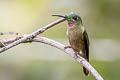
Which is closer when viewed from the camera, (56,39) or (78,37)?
(78,37)

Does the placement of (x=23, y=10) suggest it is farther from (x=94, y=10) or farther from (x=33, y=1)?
(x=94, y=10)

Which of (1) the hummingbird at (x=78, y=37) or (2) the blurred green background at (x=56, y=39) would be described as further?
(2) the blurred green background at (x=56, y=39)

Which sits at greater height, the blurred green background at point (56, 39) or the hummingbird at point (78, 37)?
the hummingbird at point (78, 37)

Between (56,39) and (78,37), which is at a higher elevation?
(78,37)

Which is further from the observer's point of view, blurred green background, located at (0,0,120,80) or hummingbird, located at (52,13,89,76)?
blurred green background, located at (0,0,120,80)

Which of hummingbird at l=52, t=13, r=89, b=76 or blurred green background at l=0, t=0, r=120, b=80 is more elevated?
hummingbird at l=52, t=13, r=89, b=76

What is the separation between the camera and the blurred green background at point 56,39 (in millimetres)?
6268

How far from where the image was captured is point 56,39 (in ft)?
23.7

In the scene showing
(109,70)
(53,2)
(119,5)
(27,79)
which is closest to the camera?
(109,70)

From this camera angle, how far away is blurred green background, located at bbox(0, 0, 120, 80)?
6268 mm

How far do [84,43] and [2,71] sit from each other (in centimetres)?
430

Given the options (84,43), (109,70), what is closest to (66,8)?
(109,70)

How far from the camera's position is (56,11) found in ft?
29.1

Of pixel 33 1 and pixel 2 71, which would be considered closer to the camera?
pixel 2 71
